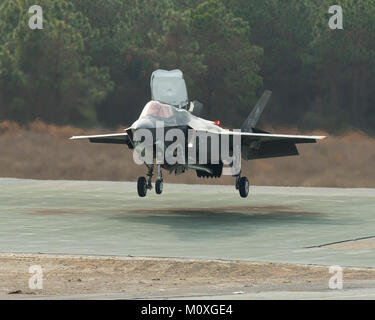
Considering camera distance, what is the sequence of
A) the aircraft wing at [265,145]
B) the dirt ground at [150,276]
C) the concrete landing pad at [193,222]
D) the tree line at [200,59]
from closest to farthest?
the dirt ground at [150,276] < the concrete landing pad at [193,222] < the aircraft wing at [265,145] < the tree line at [200,59]

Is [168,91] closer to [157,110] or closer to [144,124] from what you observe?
[157,110]

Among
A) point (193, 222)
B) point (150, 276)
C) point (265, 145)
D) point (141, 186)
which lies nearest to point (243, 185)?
point (265, 145)

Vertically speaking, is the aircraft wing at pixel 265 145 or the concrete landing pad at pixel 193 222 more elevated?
the aircraft wing at pixel 265 145

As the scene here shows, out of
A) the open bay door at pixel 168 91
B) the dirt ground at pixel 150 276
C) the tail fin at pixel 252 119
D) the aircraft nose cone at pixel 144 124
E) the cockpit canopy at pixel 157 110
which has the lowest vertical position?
the dirt ground at pixel 150 276

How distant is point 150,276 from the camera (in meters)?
18.8

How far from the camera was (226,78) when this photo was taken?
83.0 metres

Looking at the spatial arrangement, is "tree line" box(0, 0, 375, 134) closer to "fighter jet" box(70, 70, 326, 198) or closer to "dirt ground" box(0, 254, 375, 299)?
"fighter jet" box(70, 70, 326, 198)

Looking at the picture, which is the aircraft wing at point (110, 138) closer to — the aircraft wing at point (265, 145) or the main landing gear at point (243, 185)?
the aircraft wing at point (265, 145)

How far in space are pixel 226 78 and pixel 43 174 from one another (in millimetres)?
34818

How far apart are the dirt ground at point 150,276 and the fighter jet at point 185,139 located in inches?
340

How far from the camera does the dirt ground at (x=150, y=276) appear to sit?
16.7m

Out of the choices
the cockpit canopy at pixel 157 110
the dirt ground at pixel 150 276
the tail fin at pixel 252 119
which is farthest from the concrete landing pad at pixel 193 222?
the cockpit canopy at pixel 157 110

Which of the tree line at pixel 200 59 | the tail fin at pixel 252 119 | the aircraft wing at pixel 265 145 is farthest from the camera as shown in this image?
the tree line at pixel 200 59
